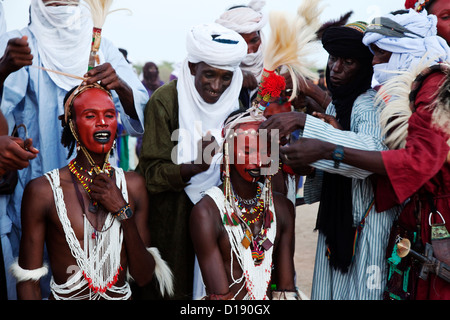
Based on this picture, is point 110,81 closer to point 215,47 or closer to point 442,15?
point 215,47

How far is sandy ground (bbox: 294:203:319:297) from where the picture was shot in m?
6.67

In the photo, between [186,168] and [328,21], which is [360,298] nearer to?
[186,168]

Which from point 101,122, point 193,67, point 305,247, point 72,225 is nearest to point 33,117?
point 101,122

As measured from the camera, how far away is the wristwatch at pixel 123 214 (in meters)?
3.07

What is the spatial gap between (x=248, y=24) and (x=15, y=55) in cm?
239

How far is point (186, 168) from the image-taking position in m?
3.53

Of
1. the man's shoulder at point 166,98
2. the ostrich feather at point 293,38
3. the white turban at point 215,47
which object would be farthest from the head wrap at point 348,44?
the man's shoulder at point 166,98

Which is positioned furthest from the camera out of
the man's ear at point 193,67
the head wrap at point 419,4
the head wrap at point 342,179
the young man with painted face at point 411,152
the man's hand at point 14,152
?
the head wrap at point 419,4

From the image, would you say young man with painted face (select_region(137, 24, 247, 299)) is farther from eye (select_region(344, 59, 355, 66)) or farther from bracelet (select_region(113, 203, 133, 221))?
eye (select_region(344, 59, 355, 66))

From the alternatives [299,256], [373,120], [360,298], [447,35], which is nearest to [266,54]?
[373,120]

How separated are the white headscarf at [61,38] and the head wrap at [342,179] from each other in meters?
1.88

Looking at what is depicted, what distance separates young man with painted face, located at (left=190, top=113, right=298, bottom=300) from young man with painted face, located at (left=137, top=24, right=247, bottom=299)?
1.20 feet

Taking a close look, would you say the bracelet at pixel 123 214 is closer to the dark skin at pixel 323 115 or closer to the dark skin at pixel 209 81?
the dark skin at pixel 209 81

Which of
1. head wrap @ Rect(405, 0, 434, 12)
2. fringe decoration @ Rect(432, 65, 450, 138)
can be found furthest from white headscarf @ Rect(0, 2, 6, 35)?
head wrap @ Rect(405, 0, 434, 12)
